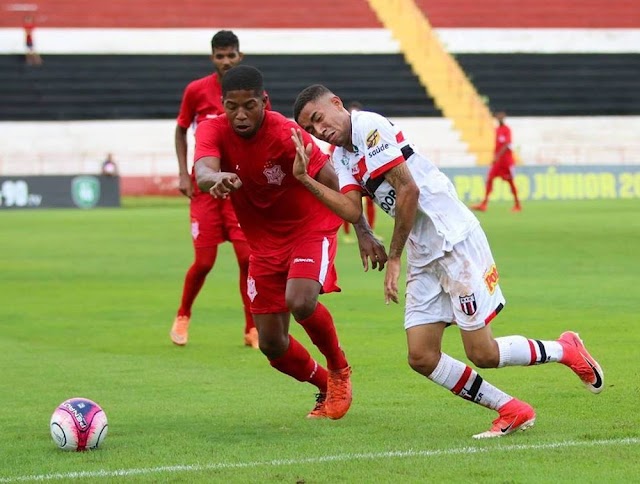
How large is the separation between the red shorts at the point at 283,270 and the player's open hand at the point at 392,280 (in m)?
0.91

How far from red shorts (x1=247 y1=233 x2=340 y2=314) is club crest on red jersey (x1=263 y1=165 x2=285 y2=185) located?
43 cm

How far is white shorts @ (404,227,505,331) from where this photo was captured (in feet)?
22.3

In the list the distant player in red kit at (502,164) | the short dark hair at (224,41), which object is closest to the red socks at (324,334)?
the short dark hair at (224,41)

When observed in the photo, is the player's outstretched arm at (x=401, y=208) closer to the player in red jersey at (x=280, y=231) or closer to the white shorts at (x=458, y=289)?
the white shorts at (x=458, y=289)

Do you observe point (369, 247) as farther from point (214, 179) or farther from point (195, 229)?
point (195, 229)

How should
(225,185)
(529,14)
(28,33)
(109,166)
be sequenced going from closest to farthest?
(225,185) < (109,166) < (28,33) < (529,14)

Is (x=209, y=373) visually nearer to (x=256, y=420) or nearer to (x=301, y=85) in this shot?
(x=256, y=420)

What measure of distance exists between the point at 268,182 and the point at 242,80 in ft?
2.33

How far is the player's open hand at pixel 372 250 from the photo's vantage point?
726cm

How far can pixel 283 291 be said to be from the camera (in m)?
7.78

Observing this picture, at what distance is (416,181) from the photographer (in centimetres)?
695

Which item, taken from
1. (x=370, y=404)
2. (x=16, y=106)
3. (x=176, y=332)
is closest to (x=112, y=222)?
(x=16, y=106)

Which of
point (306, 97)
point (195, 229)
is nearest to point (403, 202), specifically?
point (306, 97)

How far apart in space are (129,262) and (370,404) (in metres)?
11.7
